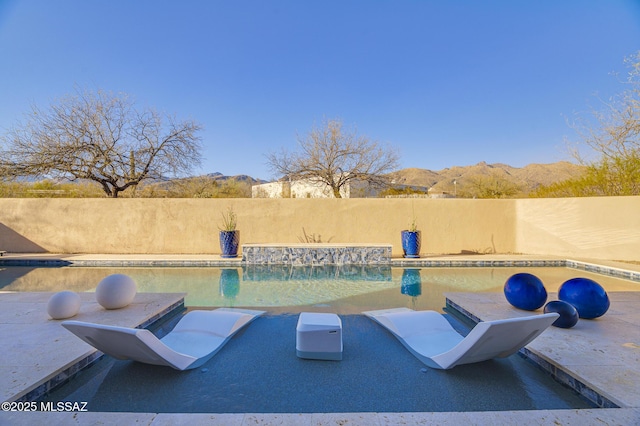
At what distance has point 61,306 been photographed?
11.8 ft

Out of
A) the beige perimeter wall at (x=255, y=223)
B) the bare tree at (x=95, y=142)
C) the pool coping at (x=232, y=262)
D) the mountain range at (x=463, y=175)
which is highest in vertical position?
the mountain range at (x=463, y=175)

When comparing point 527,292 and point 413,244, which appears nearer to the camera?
point 527,292

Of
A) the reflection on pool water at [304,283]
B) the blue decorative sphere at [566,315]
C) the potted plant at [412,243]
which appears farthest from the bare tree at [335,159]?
the blue decorative sphere at [566,315]

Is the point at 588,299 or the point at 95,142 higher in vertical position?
the point at 95,142

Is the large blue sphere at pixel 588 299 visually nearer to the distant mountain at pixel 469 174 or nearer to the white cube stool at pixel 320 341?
the white cube stool at pixel 320 341

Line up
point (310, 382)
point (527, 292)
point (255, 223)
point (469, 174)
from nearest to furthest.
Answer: point (310, 382), point (527, 292), point (255, 223), point (469, 174)

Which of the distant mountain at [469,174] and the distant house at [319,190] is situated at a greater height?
the distant mountain at [469,174]

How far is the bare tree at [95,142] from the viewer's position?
1134 centimetres

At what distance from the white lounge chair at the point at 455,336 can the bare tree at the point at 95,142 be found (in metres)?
12.0

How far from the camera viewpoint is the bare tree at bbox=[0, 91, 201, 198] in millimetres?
11336

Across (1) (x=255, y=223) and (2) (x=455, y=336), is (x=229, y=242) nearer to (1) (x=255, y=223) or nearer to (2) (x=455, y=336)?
(1) (x=255, y=223)

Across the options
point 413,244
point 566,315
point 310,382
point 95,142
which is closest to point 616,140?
point 413,244

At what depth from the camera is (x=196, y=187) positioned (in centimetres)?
1744

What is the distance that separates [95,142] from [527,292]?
13.6m
